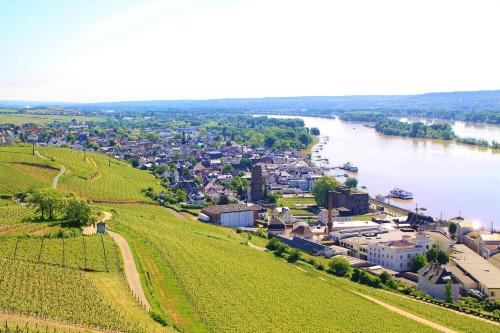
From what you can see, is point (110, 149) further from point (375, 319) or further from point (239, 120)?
point (239, 120)

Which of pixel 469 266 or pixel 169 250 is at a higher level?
pixel 169 250

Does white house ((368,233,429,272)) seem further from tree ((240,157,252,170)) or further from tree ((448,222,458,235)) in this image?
tree ((240,157,252,170))

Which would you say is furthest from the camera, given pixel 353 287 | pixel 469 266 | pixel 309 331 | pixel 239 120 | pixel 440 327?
pixel 239 120

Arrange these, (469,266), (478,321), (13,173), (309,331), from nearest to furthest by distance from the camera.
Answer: (309,331) → (478,321) → (469,266) → (13,173)

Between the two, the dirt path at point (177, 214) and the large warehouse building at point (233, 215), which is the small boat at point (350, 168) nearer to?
the large warehouse building at point (233, 215)

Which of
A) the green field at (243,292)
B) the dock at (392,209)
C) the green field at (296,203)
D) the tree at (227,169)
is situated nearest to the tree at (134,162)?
the tree at (227,169)

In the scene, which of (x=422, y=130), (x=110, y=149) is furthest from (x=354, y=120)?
(x=110, y=149)
